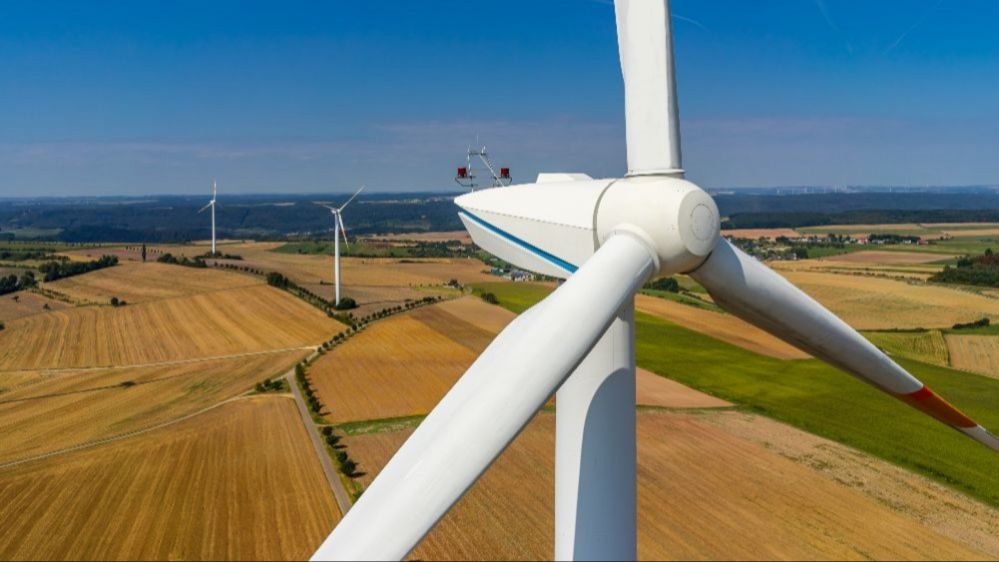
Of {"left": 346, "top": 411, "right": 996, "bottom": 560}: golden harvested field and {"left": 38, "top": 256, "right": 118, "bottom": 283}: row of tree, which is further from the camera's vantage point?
{"left": 38, "top": 256, "right": 118, "bottom": 283}: row of tree

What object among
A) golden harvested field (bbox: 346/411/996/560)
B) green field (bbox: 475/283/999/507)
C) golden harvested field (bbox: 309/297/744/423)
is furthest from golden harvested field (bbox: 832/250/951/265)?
golden harvested field (bbox: 346/411/996/560)

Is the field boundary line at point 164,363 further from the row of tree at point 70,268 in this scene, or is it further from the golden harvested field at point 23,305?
the row of tree at point 70,268

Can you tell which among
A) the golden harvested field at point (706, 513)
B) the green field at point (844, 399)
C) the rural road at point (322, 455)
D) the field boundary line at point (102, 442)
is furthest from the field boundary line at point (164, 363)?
the green field at point (844, 399)

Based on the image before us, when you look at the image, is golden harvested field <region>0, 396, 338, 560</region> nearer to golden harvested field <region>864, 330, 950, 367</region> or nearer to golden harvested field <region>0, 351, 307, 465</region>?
golden harvested field <region>0, 351, 307, 465</region>

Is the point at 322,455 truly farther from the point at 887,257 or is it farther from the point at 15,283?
the point at 887,257

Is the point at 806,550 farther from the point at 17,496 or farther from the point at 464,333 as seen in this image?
the point at 464,333
